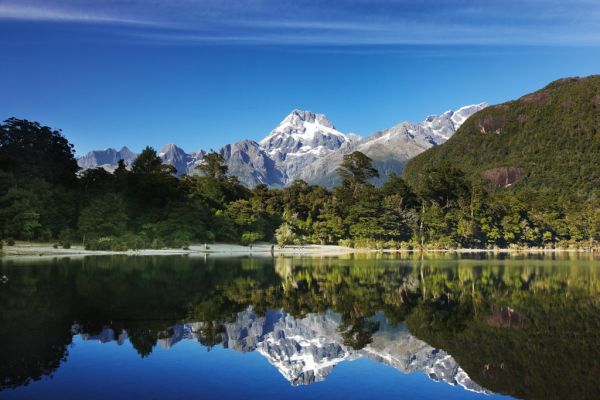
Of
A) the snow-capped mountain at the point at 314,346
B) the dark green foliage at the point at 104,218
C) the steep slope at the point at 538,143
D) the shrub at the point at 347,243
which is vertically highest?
the steep slope at the point at 538,143

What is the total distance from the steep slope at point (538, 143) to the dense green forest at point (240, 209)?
25.5 meters

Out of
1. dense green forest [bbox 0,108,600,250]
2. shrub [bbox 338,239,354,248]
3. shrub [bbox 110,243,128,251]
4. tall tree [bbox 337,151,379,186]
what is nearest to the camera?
shrub [bbox 110,243,128,251]

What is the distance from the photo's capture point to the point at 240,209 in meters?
55.7

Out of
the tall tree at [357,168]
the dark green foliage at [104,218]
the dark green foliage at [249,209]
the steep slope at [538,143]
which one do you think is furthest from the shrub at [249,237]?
the steep slope at [538,143]

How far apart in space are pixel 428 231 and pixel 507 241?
1216 centimetres

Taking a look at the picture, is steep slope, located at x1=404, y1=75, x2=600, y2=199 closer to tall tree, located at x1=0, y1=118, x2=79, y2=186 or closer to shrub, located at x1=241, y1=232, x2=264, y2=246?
shrub, located at x1=241, y1=232, x2=264, y2=246

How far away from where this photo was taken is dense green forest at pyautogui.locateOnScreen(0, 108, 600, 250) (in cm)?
4338

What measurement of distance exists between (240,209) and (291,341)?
45093mm

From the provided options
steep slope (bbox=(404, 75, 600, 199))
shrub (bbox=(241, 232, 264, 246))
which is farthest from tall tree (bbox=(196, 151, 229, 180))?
steep slope (bbox=(404, 75, 600, 199))

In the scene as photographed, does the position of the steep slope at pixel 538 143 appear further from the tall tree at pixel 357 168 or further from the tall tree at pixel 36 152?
the tall tree at pixel 36 152

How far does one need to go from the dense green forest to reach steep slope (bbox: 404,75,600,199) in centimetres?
2546

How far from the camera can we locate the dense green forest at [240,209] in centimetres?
4338

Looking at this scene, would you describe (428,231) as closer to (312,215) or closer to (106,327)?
(312,215)

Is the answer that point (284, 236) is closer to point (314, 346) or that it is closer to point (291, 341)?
point (291, 341)
